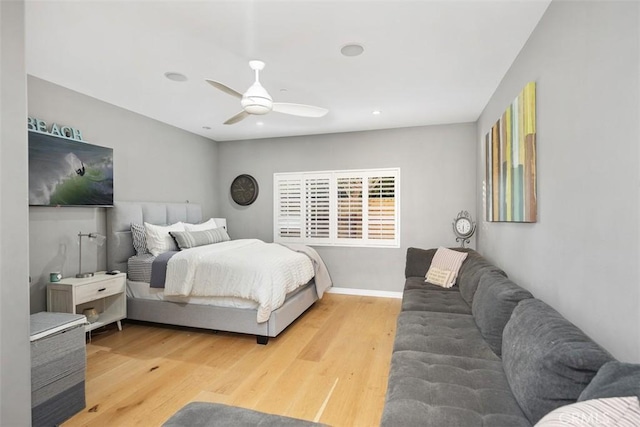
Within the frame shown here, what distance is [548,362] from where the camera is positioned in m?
1.21

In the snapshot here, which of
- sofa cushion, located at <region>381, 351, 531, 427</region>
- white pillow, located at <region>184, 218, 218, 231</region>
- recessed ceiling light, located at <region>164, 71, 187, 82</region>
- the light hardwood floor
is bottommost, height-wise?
the light hardwood floor

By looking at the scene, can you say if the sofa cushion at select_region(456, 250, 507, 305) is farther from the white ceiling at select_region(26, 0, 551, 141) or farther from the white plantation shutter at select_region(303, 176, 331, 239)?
the white plantation shutter at select_region(303, 176, 331, 239)

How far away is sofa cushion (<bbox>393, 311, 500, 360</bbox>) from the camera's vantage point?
195 cm

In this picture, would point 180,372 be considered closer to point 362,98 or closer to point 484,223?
point 362,98

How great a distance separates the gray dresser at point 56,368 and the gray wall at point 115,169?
130 cm

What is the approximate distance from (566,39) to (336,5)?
130cm

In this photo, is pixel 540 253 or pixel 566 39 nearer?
pixel 566 39

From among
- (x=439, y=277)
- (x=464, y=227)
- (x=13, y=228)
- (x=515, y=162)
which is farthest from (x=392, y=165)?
(x=13, y=228)

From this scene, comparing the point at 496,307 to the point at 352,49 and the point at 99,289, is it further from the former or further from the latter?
the point at 99,289

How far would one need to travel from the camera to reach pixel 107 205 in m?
3.66

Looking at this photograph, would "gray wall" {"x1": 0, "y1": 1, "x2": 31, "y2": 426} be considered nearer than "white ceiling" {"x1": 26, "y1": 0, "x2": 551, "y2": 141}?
Yes

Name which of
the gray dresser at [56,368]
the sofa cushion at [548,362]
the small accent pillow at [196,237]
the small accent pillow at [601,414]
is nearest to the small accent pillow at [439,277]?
the sofa cushion at [548,362]

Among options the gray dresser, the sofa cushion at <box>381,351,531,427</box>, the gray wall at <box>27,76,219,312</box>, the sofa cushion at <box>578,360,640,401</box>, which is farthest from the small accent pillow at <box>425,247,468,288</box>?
the gray wall at <box>27,76,219,312</box>

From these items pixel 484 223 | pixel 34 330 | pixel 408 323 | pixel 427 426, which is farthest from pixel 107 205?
pixel 484 223
